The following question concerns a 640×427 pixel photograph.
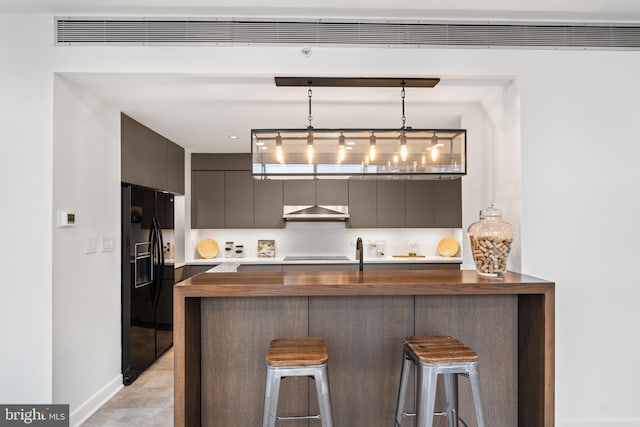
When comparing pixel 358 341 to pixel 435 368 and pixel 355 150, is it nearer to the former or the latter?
pixel 435 368

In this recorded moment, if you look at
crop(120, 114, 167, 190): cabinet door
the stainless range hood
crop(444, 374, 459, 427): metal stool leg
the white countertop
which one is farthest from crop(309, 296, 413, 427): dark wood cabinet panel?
the stainless range hood

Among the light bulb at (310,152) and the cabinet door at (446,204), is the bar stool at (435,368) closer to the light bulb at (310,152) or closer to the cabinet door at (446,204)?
the light bulb at (310,152)

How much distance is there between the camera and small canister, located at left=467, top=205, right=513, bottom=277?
252 centimetres

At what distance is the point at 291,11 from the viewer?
2.72 m

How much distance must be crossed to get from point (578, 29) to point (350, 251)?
3.94m

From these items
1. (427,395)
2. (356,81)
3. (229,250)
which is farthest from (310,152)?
(229,250)

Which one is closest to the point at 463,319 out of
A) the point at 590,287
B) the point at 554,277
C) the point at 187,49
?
the point at 554,277

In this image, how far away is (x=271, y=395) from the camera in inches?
80.7

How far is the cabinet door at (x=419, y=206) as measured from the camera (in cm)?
568

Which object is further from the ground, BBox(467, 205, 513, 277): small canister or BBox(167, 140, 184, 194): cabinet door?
BBox(167, 140, 184, 194): cabinet door

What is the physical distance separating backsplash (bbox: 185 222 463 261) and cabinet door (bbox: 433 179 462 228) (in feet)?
1.29

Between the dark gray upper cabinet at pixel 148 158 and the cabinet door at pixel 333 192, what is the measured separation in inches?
73.3

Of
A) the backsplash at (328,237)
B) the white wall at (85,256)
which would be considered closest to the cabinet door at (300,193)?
the backsplash at (328,237)

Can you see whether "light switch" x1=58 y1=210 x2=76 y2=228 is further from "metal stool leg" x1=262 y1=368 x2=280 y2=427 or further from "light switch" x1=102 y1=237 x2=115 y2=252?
"metal stool leg" x1=262 y1=368 x2=280 y2=427
